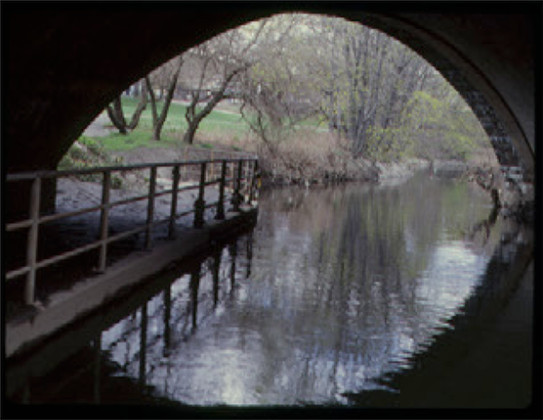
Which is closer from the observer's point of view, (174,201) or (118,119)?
(174,201)

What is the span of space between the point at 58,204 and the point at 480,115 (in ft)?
36.8

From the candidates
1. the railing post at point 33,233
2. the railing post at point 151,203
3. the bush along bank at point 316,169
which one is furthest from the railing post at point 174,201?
the bush along bank at point 316,169

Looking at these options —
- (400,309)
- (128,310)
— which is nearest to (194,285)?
(128,310)

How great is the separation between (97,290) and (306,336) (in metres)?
2.37

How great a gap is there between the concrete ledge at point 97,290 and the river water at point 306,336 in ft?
0.48

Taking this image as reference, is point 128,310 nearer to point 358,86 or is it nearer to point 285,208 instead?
point 285,208

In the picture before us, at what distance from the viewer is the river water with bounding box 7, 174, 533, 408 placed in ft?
21.0

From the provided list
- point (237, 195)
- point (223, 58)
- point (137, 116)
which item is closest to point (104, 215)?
point (237, 195)

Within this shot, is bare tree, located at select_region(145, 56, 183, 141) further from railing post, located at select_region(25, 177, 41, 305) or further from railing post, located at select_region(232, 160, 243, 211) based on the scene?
railing post, located at select_region(25, 177, 41, 305)

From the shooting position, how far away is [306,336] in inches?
327

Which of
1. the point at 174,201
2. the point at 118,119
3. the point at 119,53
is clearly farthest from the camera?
the point at 118,119

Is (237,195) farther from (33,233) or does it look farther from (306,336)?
(33,233)

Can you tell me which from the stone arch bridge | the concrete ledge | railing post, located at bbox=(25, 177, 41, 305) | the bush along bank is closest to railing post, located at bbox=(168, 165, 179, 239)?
the concrete ledge

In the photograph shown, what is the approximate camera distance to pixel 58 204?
17.9 meters
